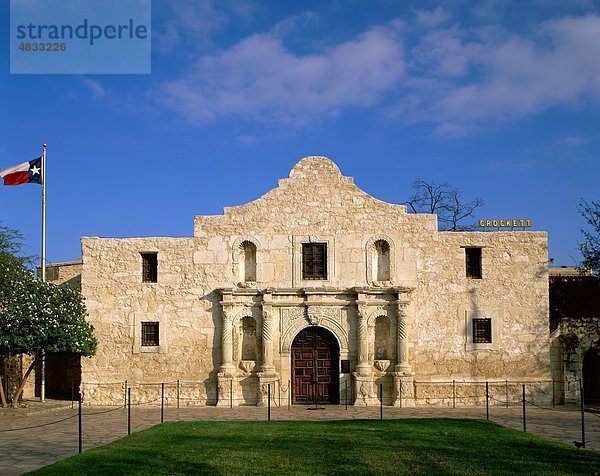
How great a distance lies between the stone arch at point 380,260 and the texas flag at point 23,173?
503 inches

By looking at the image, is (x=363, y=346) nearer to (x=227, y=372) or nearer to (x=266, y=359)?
(x=266, y=359)

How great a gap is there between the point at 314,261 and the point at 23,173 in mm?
11557

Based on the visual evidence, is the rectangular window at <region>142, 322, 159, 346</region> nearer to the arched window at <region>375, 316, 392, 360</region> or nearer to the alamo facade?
the alamo facade

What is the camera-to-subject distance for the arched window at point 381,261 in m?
24.8

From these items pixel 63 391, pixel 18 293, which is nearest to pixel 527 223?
pixel 18 293

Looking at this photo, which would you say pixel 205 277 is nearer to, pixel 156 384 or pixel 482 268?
pixel 156 384

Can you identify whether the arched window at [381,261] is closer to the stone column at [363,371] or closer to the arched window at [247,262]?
the stone column at [363,371]

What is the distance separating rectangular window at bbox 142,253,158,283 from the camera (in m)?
25.1

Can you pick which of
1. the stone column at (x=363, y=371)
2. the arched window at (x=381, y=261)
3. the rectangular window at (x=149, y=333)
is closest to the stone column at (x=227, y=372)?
the rectangular window at (x=149, y=333)

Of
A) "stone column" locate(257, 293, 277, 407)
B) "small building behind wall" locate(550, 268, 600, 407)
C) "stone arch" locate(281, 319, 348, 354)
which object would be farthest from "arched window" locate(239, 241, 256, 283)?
"small building behind wall" locate(550, 268, 600, 407)

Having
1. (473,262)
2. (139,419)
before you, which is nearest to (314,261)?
(473,262)

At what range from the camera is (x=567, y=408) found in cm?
2328

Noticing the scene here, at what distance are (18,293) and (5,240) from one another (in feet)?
16.0

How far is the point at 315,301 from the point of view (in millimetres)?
24312
